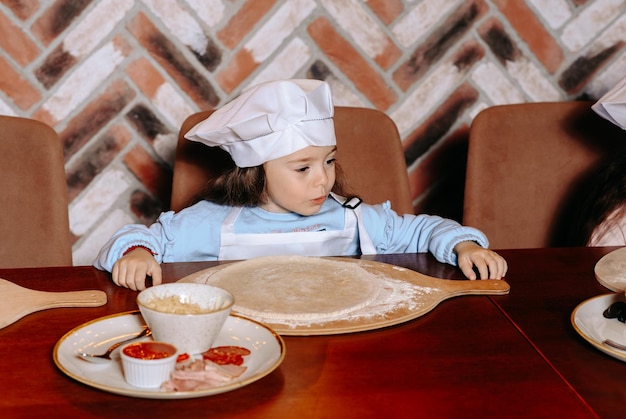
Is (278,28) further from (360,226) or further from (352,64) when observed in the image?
(360,226)

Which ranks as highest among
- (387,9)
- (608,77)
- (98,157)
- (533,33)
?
(98,157)

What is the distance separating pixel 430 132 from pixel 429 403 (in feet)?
5.37

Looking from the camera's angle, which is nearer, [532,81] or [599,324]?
[599,324]

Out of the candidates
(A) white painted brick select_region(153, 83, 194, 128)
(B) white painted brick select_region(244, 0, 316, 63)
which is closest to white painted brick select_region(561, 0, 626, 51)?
(B) white painted brick select_region(244, 0, 316, 63)

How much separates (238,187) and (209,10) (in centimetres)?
70

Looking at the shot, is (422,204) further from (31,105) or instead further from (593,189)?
(31,105)

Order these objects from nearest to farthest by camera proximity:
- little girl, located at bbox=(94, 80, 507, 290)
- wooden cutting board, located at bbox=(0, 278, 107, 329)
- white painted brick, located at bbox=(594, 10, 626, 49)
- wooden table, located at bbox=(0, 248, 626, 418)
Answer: wooden table, located at bbox=(0, 248, 626, 418) → wooden cutting board, located at bbox=(0, 278, 107, 329) → little girl, located at bbox=(94, 80, 507, 290) → white painted brick, located at bbox=(594, 10, 626, 49)

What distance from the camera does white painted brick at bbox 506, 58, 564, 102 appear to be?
2.44 metres

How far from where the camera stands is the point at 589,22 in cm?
244

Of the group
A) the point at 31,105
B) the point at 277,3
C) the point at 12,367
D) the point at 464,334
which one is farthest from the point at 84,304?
the point at 277,3

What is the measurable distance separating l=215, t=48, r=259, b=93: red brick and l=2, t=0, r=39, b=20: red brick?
1.74 feet

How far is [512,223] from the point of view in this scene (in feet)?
6.78

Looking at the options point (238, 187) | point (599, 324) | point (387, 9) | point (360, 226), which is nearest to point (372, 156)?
point (360, 226)

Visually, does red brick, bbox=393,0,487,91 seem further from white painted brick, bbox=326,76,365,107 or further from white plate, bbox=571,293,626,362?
white plate, bbox=571,293,626,362
